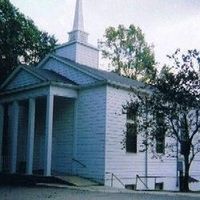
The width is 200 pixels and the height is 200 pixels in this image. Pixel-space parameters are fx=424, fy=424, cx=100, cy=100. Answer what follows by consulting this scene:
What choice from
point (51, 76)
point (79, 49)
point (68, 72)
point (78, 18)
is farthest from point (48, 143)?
point (78, 18)

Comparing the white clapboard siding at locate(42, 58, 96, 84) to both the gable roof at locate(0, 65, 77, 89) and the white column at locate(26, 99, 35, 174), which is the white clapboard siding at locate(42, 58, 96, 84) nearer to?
the gable roof at locate(0, 65, 77, 89)

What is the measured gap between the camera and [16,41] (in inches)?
1391

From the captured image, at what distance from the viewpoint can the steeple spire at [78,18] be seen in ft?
98.9

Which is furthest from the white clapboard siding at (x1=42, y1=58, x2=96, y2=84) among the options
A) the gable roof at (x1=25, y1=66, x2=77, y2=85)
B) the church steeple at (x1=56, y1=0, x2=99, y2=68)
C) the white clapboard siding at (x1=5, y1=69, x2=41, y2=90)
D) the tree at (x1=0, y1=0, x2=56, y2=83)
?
the tree at (x1=0, y1=0, x2=56, y2=83)

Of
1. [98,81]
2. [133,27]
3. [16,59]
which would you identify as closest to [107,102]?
[98,81]

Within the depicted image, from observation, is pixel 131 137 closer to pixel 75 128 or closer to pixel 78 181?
pixel 75 128

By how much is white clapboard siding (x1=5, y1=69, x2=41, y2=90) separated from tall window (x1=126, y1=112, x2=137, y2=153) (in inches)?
227

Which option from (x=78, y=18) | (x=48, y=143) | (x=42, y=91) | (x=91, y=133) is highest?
(x=78, y=18)

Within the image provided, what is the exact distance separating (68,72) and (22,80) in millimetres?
3019

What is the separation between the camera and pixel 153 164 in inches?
1009

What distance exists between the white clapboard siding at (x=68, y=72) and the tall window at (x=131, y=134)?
10.3 ft

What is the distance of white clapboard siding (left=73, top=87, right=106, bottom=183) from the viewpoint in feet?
73.7

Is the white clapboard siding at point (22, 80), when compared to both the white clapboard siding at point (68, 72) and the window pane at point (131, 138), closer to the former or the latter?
the white clapboard siding at point (68, 72)

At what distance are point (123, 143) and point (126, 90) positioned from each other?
305 cm
